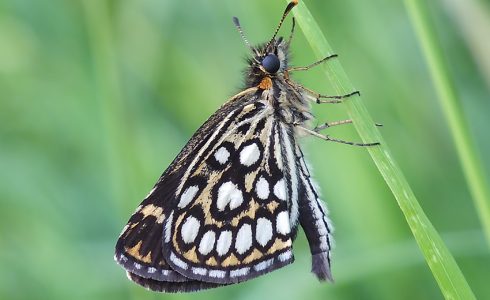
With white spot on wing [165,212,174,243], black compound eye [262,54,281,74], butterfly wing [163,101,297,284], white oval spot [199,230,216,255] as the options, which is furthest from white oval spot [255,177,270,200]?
black compound eye [262,54,281,74]

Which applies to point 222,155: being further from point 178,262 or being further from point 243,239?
point 178,262

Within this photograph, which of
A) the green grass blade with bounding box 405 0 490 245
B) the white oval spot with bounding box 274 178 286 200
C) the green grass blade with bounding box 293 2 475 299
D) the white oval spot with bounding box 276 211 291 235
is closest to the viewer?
the green grass blade with bounding box 293 2 475 299

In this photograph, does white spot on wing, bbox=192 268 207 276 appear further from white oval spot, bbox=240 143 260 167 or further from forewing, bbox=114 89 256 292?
white oval spot, bbox=240 143 260 167

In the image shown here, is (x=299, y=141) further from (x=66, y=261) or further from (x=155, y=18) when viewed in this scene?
(x=155, y=18)

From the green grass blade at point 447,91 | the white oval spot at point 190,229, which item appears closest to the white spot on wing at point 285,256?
the white oval spot at point 190,229

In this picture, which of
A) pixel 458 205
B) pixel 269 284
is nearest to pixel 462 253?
pixel 458 205
